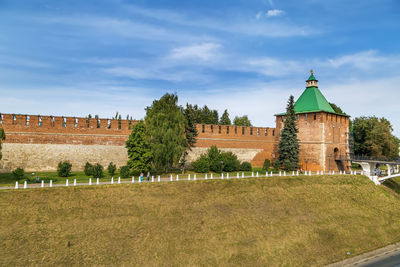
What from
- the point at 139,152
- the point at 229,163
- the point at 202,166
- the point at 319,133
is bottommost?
the point at 202,166

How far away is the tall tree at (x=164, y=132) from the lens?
79.6 ft

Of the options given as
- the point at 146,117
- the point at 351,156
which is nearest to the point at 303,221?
the point at 146,117

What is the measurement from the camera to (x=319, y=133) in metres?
33.5

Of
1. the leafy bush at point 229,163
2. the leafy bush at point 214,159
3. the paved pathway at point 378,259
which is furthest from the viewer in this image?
the leafy bush at point 229,163

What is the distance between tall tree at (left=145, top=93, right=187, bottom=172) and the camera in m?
24.2

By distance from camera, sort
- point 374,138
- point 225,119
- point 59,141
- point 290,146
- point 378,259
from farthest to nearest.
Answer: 1. point 225,119
2. point 374,138
3. point 290,146
4. point 59,141
5. point 378,259

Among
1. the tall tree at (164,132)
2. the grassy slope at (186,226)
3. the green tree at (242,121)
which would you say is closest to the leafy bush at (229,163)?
the tall tree at (164,132)

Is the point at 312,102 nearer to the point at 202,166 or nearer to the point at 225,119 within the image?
the point at 202,166

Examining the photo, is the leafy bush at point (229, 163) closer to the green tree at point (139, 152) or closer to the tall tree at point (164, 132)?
the tall tree at point (164, 132)

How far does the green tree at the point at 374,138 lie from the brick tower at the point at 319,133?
6727 mm

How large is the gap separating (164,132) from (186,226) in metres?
10.1

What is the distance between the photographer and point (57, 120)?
27469mm

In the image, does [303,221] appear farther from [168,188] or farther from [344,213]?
[168,188]

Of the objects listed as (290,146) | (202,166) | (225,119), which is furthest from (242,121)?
(202,166)
